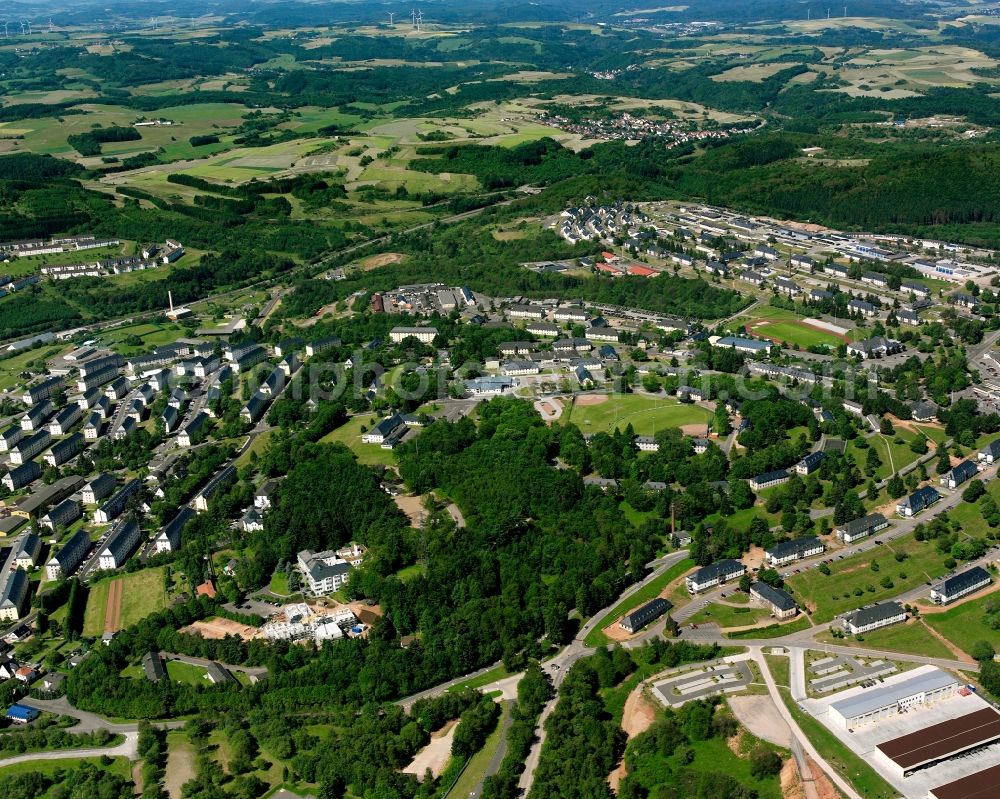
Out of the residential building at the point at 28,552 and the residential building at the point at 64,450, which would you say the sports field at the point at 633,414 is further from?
the residential building at the point at 64,450

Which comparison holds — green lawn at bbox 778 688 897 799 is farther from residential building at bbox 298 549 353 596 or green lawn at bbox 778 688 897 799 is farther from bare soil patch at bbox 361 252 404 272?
bare soil patch at bbox 361 252 404 272

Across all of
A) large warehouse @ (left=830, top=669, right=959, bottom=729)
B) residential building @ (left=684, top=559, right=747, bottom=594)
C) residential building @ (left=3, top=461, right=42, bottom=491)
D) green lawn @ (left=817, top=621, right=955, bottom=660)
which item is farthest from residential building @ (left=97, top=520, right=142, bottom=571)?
large warehouse @ (left=830, top=669, right=959, bottom=729)

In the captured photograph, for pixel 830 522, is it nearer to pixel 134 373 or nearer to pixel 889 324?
pixel 889 324

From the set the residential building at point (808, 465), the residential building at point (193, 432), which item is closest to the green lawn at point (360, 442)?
the residential building at point (193, 432)

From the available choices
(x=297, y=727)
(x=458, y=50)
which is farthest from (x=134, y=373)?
(x=458, y=50)

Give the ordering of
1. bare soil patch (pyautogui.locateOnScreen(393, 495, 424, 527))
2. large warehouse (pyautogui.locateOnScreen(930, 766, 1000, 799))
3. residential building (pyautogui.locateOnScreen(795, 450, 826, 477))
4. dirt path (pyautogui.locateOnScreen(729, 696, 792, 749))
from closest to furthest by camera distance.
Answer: large warehouse (pyautogui.locateOnScreen(930, 766, 1000, 799)), dirt path (pyautogui.locateOnScreen(729, 696, 792, 749)), bare soil patch (pyautogui.locateOnScreen(393, 495, 424, 527)), residential building (pyautogui.locateOnScreen(795, 450, 826, 477))

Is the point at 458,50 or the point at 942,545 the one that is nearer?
the point at 942,545

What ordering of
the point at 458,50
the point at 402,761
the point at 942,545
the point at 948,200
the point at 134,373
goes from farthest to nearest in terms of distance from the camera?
the point at 458,50, the point at 948,200, the point at 134,373, the point at 942,545, the point at 402,761
